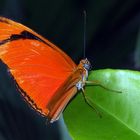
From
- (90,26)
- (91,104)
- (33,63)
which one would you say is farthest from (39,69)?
(90,26)

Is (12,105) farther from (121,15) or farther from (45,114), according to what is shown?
(121,15)

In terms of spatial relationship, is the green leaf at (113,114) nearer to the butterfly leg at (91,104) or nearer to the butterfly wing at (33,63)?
the butterfly leg at (91,104)

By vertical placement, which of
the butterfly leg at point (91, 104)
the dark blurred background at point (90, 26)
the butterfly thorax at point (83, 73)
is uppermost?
the butterfly leg at point (91, 104)

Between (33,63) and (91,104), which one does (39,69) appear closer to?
(33,63)

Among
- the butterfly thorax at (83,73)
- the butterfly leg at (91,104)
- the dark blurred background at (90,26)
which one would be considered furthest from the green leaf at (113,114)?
the dark blurred background at (90,26)

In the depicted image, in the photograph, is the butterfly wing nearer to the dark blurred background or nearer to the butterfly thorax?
the butterfly thorax
